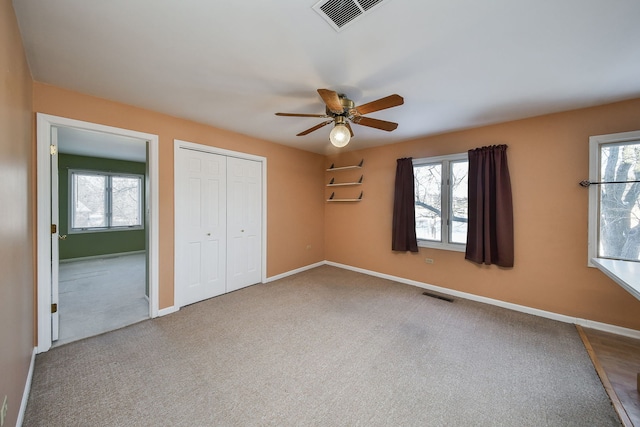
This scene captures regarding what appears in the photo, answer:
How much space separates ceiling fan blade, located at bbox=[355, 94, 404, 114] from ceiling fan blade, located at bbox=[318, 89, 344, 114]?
0.20 meters

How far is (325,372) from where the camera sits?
192 cm

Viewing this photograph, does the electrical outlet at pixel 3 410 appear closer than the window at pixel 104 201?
Yes

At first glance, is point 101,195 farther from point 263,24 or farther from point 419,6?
point 419,6

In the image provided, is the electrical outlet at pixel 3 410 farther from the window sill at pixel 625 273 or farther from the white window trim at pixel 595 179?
the white window trim at pixel 595 179

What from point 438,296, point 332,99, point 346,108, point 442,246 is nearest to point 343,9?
point 332,99

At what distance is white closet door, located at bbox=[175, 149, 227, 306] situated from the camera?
3.08m

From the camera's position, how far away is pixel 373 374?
190cm

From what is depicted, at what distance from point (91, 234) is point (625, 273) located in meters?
8.88

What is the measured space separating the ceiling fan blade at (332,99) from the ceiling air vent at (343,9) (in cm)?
43

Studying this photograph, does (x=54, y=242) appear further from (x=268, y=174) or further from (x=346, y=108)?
(x=346, y=108)

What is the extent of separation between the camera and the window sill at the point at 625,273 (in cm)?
157

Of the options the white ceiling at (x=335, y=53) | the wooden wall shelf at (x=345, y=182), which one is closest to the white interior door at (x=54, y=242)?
the white ceiling at (x=335, y=53)

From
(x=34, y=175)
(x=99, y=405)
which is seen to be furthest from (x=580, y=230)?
(x=34, y=175)

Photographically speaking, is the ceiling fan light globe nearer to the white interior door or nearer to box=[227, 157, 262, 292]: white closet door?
box=[227, 157, 262, 292]: white closet door
